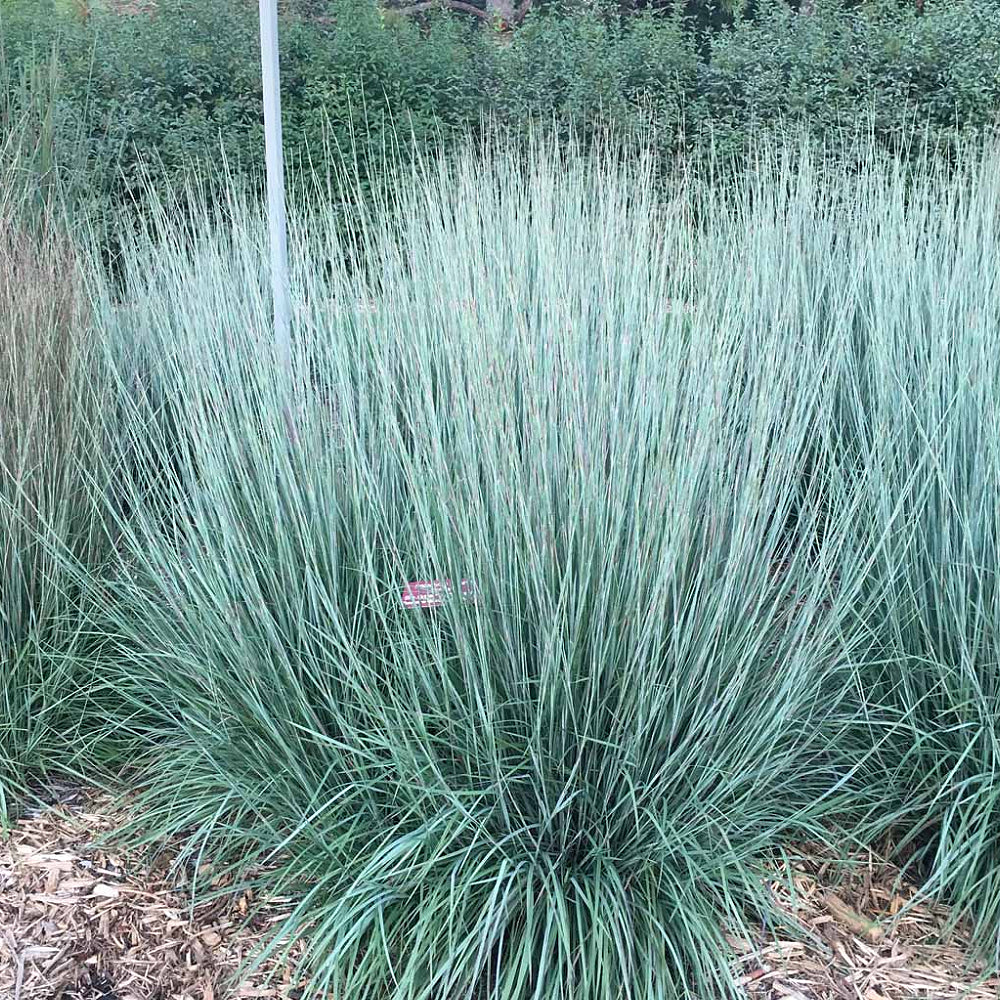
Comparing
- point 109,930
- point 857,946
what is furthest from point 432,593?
point 857,946

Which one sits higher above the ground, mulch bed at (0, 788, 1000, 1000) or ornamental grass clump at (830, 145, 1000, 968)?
ornamental grass clump at (830, 145, 1000, 968)

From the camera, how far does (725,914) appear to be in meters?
1.75

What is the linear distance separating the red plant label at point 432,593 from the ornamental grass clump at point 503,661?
22mm

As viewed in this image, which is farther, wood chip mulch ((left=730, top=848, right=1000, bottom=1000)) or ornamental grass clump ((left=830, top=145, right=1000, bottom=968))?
ornamental grass clump ((left=830, top=145, right=1000, bottom=968))

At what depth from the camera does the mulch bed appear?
1704mm

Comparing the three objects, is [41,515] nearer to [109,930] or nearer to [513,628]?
[109,930]

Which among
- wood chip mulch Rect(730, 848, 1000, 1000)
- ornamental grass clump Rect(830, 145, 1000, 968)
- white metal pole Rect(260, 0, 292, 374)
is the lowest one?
Result: wood chip mulch Rect(730, 848, 1000, 1000)

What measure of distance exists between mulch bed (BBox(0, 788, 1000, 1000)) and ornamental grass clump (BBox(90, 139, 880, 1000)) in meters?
0.07

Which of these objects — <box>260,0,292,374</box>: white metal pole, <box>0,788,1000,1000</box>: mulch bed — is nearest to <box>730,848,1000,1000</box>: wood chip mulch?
<box>0,788,1000,1000</box>: mulch bed

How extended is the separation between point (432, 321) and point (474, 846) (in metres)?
1.13

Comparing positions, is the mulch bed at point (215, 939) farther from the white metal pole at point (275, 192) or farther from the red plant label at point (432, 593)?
the white metal pole at point (275, 192)

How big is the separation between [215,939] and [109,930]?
19 cm

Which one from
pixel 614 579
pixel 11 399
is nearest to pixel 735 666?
pixel 614 579

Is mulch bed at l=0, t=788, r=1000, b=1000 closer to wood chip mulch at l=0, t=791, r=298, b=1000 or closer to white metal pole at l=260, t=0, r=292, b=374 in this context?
wood chip mulch at l=0, t=791, r=298, b=1000
